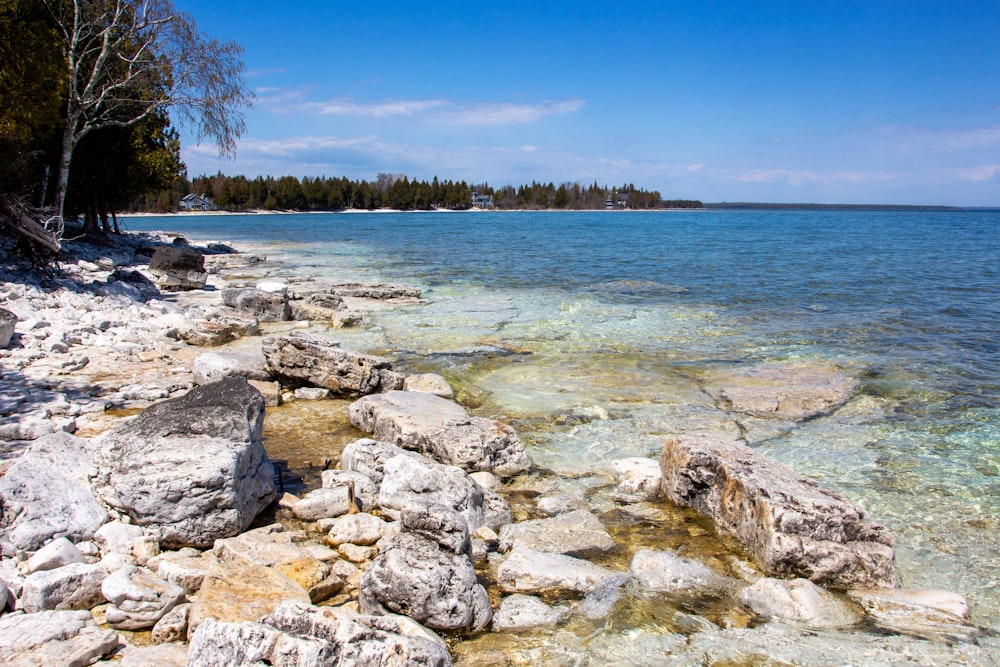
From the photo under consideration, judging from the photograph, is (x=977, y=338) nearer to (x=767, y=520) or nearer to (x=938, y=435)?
(x=938, y=435)

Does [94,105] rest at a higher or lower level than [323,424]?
higher

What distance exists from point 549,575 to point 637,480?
7.48 ft

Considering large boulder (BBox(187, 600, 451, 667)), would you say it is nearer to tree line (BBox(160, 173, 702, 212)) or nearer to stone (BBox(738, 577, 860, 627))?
stone (BBox(738, 577, 860, 627))

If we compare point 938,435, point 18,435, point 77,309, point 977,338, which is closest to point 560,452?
point 938,435

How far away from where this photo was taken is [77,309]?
12930 mm

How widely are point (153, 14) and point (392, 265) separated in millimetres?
13782

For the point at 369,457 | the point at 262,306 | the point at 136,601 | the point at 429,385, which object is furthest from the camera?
the point at 262,306

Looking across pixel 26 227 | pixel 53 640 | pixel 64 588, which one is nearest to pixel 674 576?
pixel 53 640

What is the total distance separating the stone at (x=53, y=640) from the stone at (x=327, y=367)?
223 inches

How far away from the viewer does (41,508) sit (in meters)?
4.84

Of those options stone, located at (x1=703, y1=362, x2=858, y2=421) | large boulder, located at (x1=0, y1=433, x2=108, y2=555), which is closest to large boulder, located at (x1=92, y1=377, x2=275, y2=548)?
large boulder, located at (x1=0, y1=433, x2=108, y2=555)

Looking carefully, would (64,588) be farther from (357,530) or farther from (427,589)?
(427,589)

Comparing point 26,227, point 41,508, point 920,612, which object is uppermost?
point 26,227

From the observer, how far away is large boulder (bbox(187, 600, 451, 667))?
130 inches
